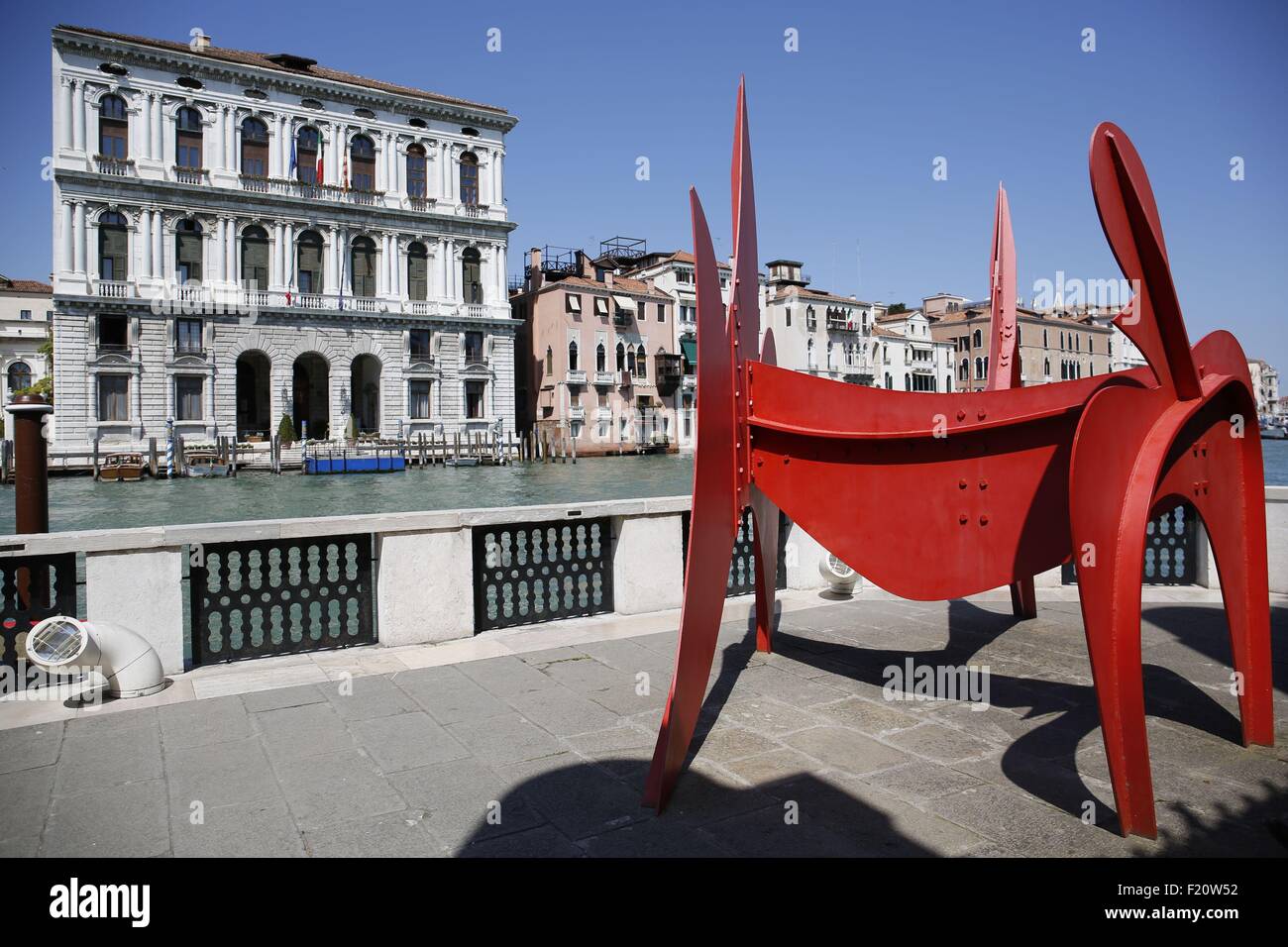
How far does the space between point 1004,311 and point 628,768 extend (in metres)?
4.79

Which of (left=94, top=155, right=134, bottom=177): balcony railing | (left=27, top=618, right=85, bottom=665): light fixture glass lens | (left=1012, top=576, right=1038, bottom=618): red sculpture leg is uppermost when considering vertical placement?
(left=94, top=155, right=134, bottom=177): balcony railing

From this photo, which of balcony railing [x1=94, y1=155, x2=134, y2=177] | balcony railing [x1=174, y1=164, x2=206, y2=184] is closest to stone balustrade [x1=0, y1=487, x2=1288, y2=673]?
balcony railing [x1=94, y1=155, x2=134, y2=177]

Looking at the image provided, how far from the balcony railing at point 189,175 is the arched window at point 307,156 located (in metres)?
4.96

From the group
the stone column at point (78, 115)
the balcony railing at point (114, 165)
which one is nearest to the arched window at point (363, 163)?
the balcony railing at point (114, 165)

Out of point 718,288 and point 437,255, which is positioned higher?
point 437,255

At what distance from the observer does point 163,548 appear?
573cm

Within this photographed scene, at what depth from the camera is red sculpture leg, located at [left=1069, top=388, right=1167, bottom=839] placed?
11.0 feet

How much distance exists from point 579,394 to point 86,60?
32.2m

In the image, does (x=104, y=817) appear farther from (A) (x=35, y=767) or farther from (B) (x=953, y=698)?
(B) (x=953, y=698)

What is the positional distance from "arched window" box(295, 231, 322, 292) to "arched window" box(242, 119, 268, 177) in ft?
13.2

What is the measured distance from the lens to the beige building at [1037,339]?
6928 cm

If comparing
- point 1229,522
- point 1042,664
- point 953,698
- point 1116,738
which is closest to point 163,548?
point 953,698

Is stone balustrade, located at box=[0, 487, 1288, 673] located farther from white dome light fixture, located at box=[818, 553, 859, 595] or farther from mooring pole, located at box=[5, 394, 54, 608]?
mooring pole, located at box=[5, 394, 54, 608]

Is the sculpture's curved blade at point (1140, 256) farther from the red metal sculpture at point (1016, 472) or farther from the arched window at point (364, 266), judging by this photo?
the arched window at point (364, 266)
